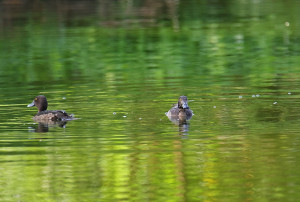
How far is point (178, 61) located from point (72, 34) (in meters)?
11.1

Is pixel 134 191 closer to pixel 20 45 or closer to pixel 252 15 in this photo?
pixel 20 45

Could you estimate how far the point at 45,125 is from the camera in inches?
646

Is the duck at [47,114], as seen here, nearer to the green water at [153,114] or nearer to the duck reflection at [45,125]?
the duck reflection at [45,125]

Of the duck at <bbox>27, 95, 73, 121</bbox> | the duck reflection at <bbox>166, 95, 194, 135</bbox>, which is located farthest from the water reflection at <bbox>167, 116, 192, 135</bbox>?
the duck at <bbox>27, 95, 73, 121</bbox>

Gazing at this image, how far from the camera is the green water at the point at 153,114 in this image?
37.1 feet

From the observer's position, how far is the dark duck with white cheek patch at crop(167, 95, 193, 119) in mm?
16086

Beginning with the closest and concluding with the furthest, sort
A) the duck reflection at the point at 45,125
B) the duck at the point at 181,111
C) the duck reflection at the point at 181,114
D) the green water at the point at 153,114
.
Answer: the green water at the point at 153,114, the duck reflection at the point at 45,125, the duck reflection at the point at 181,114, the duck at the point at 181,111

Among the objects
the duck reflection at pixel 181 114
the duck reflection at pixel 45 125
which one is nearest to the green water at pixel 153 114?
the duck reflection at pixel 45 125

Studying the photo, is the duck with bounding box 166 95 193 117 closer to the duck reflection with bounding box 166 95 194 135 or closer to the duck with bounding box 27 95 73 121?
the duck reflection with bounding box 166 95 194 135

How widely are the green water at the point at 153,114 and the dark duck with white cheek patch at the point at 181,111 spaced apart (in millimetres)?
208

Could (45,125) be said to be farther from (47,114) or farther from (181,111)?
(181,111)

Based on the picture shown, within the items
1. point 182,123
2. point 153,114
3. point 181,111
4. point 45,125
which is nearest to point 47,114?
point 45,125

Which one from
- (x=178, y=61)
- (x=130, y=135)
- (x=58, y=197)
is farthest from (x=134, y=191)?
(x=178, y=61)

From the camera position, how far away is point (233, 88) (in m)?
19.4
